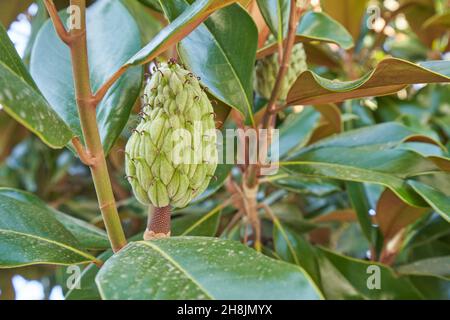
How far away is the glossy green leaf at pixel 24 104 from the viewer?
1.91ft

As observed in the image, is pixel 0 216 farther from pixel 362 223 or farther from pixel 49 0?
pixel 362 223

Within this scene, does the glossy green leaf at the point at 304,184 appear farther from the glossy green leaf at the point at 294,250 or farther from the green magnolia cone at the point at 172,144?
the green magnolia cone at the point at 172,144

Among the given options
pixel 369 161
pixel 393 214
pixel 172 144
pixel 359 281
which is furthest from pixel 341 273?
pixel 172 144

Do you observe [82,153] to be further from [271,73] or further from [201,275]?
[271,73]

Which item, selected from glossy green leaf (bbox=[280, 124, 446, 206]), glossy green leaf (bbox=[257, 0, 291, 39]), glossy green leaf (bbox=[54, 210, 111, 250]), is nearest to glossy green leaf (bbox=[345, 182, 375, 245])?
glossy green leaf (bbox=[280, 124, 446, 206])

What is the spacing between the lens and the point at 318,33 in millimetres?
1062

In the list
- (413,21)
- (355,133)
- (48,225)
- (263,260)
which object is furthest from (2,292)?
(413,21)

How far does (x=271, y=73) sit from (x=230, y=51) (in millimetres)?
238

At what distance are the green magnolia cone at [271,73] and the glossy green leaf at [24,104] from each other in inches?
21.3

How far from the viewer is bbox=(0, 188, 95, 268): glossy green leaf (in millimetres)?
737

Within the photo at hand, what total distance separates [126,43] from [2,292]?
3.14 ft

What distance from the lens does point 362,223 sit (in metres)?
1.21

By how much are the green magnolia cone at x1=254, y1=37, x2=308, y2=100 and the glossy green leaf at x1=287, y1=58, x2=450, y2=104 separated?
0.91 ft

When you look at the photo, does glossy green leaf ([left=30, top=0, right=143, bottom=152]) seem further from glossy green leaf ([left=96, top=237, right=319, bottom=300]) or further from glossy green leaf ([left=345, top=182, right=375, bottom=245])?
glossy green leaf ([left=345, top=182, right=375, bottom=245])
